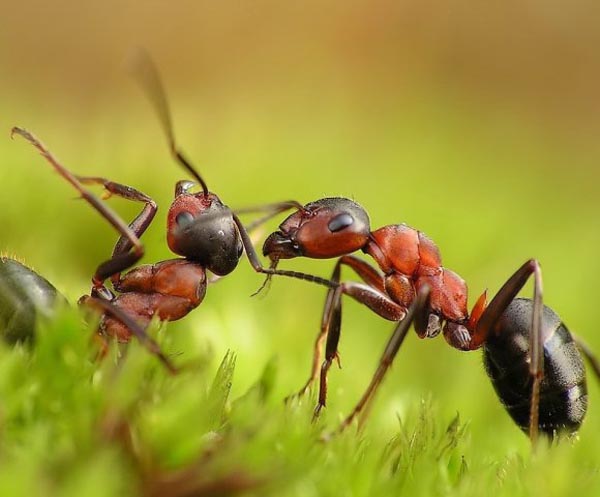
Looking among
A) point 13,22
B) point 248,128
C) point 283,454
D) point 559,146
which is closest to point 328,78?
point 559,146

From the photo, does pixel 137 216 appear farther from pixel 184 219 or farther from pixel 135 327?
pixel 135 327

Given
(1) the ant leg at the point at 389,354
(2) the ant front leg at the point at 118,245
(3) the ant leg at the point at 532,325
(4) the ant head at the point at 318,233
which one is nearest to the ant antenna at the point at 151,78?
(2) the ant front leg at the point at 118,245

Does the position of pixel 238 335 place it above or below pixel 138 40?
below

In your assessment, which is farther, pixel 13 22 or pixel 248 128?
pixel 13 22

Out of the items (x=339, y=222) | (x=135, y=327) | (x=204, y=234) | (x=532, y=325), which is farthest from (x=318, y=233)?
(x=135, y=327)

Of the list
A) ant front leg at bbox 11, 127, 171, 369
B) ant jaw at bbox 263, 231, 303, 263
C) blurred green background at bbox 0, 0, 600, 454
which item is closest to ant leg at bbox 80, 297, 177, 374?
ant front leg at bbox 11, 127, 171, 369

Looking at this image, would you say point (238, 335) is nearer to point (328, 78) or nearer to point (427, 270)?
point (427, 270)
